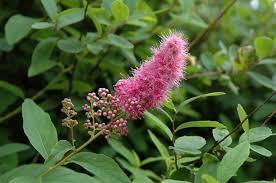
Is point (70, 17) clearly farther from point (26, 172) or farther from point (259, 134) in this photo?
point (259, 134)

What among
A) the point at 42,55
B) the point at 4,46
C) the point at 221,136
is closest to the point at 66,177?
the point at 221,136

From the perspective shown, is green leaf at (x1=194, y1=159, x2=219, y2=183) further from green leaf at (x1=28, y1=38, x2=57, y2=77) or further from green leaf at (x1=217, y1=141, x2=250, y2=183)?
green leaf at (x1=28, y1=38, x2=57, y2=77)

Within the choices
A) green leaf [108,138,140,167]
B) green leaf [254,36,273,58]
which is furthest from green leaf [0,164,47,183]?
green leaf [254,36,273,58]

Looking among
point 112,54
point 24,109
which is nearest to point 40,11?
point 112,54

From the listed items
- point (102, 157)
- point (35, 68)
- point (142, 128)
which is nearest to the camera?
point (102, 157)

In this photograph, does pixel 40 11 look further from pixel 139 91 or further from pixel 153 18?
pixel 139 91
